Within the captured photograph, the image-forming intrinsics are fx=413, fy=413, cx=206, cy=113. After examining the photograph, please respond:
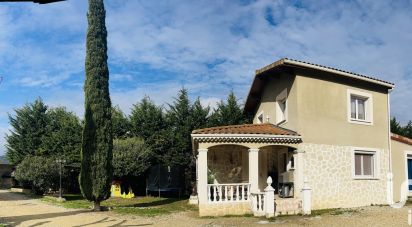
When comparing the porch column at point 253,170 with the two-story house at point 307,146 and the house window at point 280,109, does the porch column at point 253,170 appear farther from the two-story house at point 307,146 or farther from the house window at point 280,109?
the house window at point 280,109

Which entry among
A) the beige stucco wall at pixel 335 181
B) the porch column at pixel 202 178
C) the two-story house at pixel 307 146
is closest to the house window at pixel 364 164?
the two-story house at pixel 307 146

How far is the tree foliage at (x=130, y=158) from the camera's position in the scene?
82.5 ft

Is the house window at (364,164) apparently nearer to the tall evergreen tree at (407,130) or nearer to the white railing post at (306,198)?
the white railing post at (306,198)

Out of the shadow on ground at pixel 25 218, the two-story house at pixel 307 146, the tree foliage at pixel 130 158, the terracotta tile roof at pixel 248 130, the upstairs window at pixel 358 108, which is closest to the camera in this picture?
the shadow on ground at pixel 25 218

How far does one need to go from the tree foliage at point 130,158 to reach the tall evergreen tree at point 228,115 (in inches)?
182

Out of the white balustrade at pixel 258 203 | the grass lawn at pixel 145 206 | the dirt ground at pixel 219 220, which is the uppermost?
the white balustrade at pixel 258 203

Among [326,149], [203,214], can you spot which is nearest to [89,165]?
[203,214]

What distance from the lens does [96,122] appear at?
18188mm

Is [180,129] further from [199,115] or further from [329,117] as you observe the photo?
[329,117]

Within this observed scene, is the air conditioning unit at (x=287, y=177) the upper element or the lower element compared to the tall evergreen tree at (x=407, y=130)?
lower

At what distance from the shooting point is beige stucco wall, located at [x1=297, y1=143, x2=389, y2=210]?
1552 centimetres

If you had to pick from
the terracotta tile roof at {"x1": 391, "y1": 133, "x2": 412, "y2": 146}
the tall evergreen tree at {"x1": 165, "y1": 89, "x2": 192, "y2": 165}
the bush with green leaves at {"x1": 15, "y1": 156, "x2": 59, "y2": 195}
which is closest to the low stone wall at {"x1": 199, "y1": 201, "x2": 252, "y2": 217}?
the terracotta tile roof at {"x1": 391, "y1": 133, "x2": 412, "y2": 146}

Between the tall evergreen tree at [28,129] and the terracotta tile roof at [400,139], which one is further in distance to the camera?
the tall evergreen tree at [28,129]

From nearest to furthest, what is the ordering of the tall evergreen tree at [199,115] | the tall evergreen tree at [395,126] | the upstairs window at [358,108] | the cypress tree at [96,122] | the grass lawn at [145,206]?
the grass lawn at [145,206] < the upstairs window at [358,108] < the cypress tree at [96,122] < the tall evergreen tree at [199,115] < the tall evergreen tree at [395,126]
